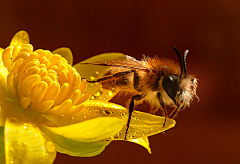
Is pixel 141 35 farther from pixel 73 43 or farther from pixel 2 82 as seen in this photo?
pixel 2 82

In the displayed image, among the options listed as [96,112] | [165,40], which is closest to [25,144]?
[96,112]

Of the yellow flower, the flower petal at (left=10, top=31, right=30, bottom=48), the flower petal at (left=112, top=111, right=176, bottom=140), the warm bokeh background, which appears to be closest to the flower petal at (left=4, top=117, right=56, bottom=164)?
the yellow flower

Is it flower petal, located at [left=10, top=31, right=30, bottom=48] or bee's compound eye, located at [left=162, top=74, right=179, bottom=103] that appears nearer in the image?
bee's compound eye, located at [left=162, top=74, right=179, bottom=103]

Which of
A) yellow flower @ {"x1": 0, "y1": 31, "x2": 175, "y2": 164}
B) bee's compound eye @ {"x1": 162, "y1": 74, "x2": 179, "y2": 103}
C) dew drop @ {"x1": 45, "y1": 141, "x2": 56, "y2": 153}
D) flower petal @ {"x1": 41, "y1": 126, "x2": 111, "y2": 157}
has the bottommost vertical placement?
flower petal @ {"x1": 41, "y1": 126, "x2": 111, "y2": 157}

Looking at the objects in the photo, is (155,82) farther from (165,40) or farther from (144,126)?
(165,40)

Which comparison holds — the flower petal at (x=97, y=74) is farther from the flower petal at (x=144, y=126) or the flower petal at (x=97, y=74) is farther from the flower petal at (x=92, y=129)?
the flower petal at (x=92, y=129)

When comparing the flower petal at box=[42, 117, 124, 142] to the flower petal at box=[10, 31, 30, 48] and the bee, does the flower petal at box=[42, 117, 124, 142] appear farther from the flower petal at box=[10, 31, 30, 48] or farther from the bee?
the flower petal at box=[10, 31, 30, 48]

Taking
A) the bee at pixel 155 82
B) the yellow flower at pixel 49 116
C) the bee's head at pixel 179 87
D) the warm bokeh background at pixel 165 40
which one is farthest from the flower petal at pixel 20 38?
the warm bokeh background at pixel 165 40
